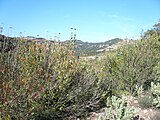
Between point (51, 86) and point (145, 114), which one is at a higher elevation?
point (51, 86)

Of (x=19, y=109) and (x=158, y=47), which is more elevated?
(x=158, y=47)

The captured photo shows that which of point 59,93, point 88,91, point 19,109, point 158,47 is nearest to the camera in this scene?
point 19,109

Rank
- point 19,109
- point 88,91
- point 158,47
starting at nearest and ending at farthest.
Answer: point 19,109 → point 88,91 → point 158,47

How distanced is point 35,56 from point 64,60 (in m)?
0.61

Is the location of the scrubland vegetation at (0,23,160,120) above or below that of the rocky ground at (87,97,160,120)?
above

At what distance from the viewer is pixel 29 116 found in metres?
4.24

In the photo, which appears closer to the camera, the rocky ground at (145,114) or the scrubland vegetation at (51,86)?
the scrubland vegetation at (51,86)

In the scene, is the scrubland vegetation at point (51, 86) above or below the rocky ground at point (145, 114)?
above

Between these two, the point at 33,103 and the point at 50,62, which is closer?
the point at 33,103

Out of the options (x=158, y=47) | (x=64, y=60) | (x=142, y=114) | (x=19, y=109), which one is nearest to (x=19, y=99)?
(x=19, y=109)

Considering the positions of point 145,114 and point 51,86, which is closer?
point 51,86

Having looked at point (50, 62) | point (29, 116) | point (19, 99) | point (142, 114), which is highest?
point (50, 62)

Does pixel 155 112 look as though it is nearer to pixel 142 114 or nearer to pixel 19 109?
pixel 142 114

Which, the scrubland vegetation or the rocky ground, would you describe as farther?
the rocky ground
